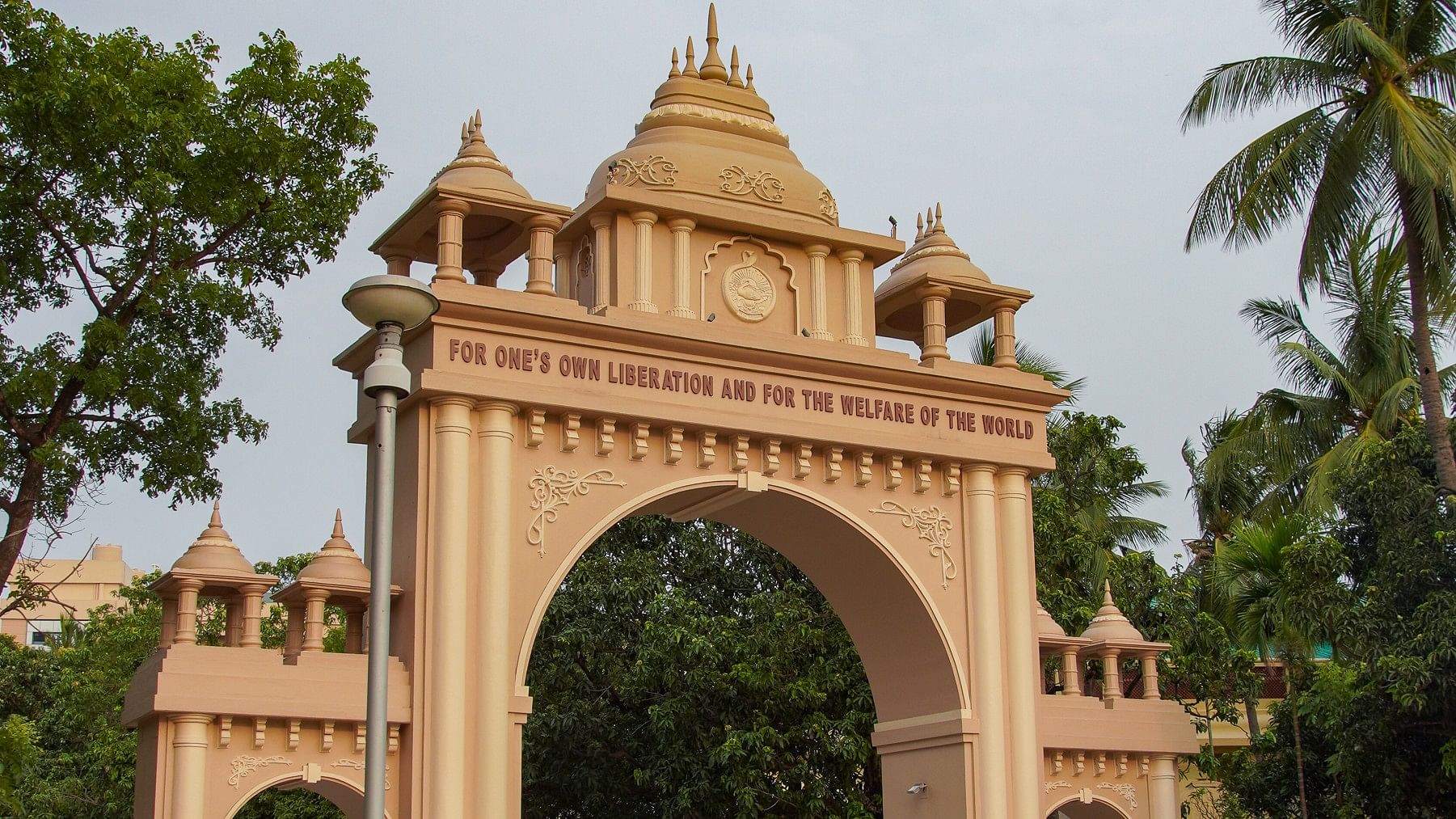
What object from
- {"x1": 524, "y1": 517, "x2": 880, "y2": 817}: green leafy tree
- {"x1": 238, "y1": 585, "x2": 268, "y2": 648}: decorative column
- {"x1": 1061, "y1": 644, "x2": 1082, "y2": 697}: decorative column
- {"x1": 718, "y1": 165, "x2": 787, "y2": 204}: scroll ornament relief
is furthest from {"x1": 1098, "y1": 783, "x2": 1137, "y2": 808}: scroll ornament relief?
{"x1": 238, "y1": 585, "x2": 268, "y2": 648}: decorative column

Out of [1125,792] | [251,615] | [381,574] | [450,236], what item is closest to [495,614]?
[251,615]

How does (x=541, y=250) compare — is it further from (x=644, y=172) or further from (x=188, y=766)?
(x=188, y=766)

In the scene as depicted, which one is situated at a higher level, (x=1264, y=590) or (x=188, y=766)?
(x=1264, y=590)

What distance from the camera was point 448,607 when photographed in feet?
42.7

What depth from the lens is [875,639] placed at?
627 inches

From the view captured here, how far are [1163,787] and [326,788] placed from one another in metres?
7.75

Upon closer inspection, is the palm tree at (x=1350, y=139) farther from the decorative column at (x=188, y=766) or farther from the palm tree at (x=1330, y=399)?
the decorative column at (x=188, y=766)

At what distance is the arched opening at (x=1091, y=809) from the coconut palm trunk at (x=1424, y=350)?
4.38 metres

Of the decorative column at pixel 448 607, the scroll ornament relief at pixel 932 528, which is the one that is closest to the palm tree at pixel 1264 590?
the scroll ornament relief at pixel 932 528

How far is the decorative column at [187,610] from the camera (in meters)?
12.6

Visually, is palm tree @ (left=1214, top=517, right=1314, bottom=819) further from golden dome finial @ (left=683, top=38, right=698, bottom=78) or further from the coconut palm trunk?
golden dome finial @ (left=683, top=38, right=698, bottom=78)

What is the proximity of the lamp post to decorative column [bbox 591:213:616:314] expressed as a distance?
573 centimetres

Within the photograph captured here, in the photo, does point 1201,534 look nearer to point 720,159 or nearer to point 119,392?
point 720,159

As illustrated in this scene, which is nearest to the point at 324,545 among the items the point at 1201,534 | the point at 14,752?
the point at 14,752
